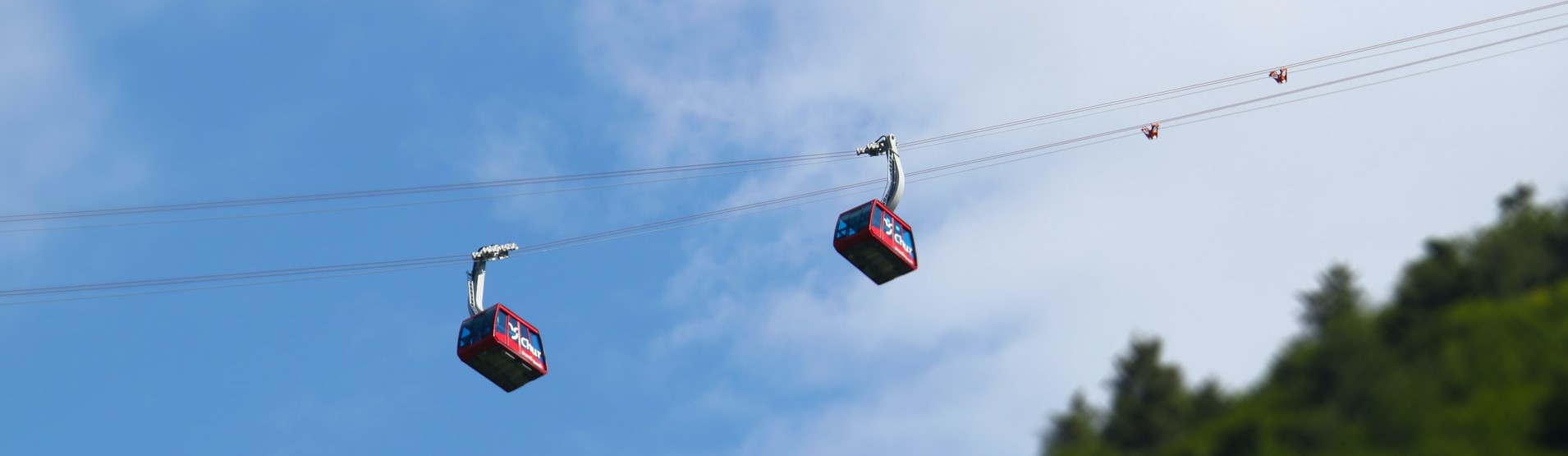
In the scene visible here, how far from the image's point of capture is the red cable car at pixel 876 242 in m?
70.0

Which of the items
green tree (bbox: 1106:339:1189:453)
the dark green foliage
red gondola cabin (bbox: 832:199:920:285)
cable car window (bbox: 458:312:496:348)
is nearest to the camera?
the dark green foliage

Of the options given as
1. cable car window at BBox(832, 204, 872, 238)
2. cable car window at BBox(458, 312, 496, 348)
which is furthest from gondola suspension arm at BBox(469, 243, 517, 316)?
cable car window at BBox(832, 204, 872, 238)

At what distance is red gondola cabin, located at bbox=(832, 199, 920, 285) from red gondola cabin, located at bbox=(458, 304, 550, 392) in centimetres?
1150

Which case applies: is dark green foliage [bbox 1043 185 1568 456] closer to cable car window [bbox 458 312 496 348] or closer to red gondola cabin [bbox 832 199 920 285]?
red gondola cabin [bbox 832 199 920 285]

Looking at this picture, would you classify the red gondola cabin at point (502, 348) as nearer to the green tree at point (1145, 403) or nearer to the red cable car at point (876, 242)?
the red cable car at point (876, 242)

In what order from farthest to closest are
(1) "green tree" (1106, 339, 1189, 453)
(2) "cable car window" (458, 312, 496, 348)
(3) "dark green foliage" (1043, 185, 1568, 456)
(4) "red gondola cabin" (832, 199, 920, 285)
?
(2) "cable car window" (458, 312, 496, 348), (4) "red gondola cabin" (832, 199, 920, 285), (1) "green tree" (1106, 339, 1189, 453), (3) "dark green foliage" (1043, 185, 1568, 456)

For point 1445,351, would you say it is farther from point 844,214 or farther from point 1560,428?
point 844,214

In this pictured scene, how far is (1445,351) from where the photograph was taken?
2302 inches

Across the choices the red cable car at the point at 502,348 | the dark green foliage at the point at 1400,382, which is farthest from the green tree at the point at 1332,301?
the red cable car at the point at 502,348

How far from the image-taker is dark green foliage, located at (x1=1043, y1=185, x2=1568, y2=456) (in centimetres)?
5456

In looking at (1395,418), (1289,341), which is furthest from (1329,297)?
(1395,418)

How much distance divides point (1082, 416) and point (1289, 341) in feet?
19.6

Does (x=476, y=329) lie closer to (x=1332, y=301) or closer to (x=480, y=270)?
(x=480, y=270)

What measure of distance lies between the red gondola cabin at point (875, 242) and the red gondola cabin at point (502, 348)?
11498 millimetres
